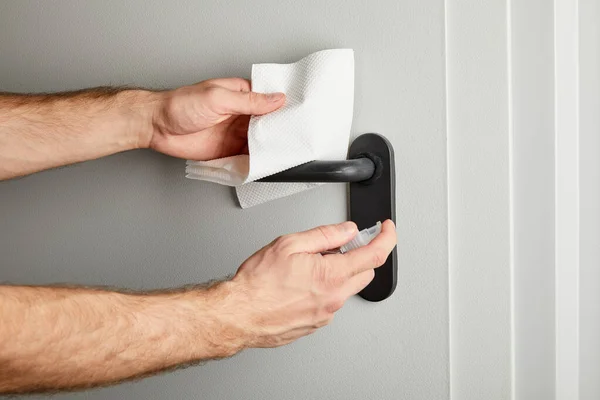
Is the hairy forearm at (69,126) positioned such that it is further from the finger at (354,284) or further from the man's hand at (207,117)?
the finger at (354,284)

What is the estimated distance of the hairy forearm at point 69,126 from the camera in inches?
36.3

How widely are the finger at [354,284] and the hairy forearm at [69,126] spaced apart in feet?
1.10

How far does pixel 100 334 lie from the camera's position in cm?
67

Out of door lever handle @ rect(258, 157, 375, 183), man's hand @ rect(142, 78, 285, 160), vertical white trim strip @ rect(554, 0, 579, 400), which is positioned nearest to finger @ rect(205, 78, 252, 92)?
man's hand @ rect(142, 78, 285, 160)

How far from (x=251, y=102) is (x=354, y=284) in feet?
0.74

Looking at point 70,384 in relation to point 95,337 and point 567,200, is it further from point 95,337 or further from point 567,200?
point 567,200

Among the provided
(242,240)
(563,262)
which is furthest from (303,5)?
(563,262)

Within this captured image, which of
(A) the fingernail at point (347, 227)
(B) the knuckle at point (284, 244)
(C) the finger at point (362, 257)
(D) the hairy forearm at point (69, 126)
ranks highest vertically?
(D) the hairy forearm at point (69, 126)

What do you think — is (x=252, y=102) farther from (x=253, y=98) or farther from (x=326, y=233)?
(x=326, y=233)

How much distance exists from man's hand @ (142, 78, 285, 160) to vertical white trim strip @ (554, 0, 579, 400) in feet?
0.99

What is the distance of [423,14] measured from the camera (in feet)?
2.59

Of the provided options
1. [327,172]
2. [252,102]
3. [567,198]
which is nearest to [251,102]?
[252,102]

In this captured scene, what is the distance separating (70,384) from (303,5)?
480 mm

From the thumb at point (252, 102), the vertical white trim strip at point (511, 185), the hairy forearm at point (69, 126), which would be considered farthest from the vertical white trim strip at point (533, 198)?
the hairy forearm at point (69, 126)
